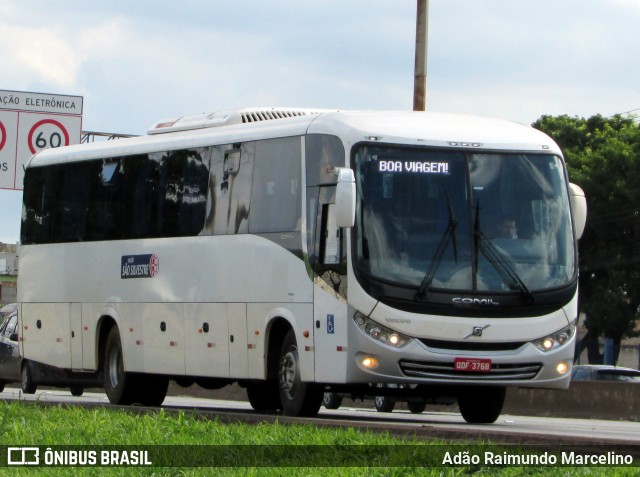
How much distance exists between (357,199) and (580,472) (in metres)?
7.86

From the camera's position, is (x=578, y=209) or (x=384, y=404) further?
(x=384, y=404)

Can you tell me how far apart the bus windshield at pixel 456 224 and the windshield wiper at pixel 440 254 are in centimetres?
1

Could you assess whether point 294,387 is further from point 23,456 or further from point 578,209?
point 23,456

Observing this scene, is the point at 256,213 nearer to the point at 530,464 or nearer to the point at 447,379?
the point at 447,379

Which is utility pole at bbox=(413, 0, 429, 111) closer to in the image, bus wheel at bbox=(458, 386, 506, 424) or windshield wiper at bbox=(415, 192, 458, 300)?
bus wheel at bbox=(458, 386, 506, 424)

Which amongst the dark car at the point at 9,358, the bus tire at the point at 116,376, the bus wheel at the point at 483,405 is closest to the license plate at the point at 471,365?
the bus wheel at the point at 483,405

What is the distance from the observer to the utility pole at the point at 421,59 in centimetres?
2747

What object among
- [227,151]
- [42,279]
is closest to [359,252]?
[227,151]

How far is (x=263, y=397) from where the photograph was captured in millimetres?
22922

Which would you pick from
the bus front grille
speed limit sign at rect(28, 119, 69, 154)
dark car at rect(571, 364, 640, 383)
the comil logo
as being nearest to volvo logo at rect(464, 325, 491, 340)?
the bus front grille

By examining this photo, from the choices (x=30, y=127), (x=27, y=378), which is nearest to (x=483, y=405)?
(x=27, y=378)

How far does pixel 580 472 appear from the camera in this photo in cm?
1032

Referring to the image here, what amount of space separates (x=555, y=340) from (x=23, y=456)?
7506 mm

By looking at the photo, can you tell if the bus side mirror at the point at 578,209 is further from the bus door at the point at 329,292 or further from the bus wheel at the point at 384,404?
the bus wheel at the point at 384,404
